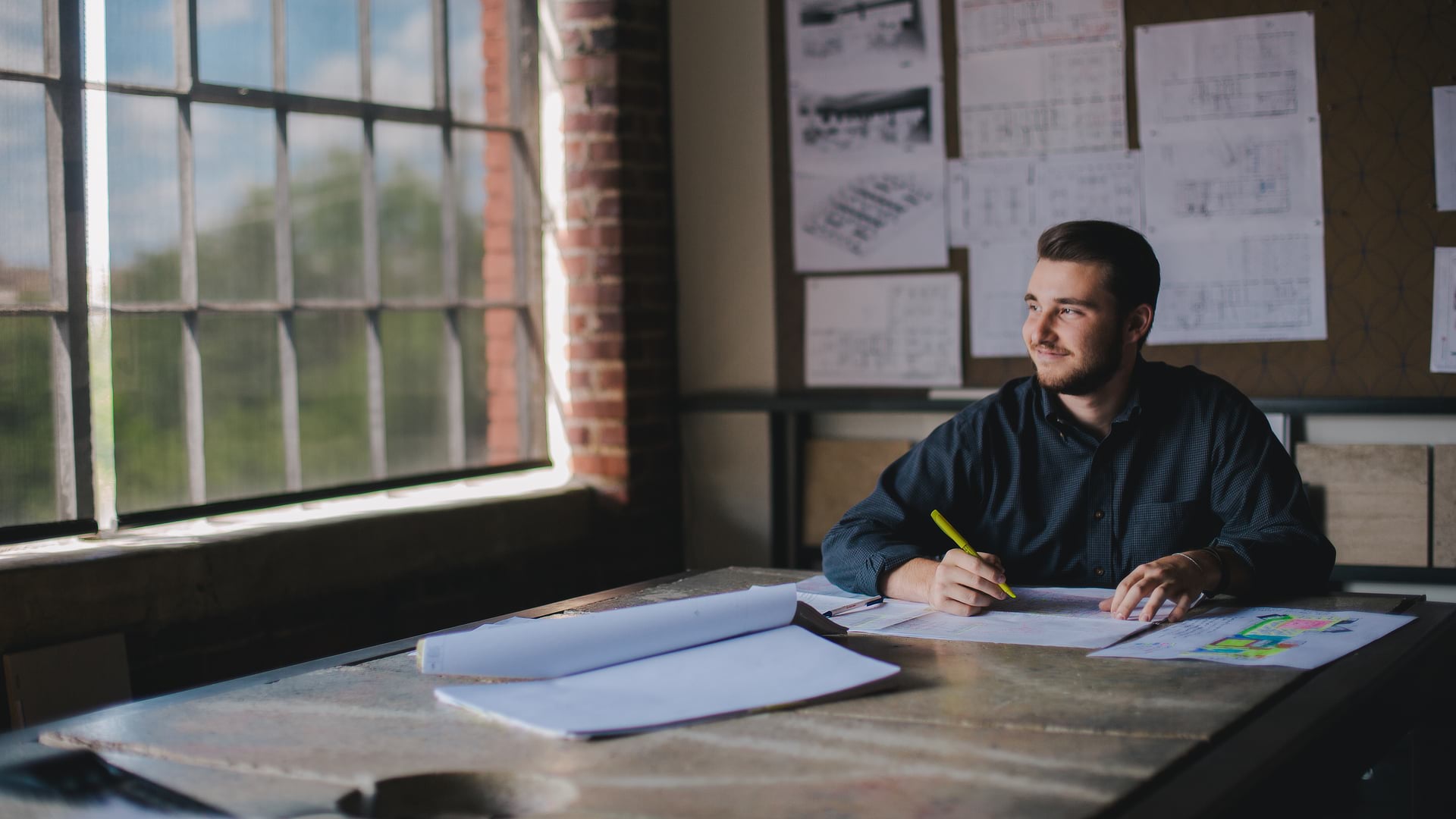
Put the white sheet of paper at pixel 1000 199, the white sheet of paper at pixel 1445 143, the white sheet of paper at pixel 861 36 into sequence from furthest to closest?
the white sheet of paper at pixel 861 36, the white sheet of paper at pixel 1000 199, the white sheet of paper at pixel 1445 143

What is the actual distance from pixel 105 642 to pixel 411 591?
0.83 m

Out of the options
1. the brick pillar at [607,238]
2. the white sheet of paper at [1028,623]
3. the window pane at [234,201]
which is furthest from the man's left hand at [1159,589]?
the brick pillar at [607,238]

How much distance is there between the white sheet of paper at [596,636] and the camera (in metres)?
1.45

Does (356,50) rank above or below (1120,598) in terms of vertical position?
above

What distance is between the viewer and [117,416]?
2801mm

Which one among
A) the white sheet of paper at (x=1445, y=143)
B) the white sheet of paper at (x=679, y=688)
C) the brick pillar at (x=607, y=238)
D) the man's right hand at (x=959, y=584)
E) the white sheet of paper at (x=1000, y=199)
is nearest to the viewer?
the white sheet of paper at (x=679, y=688)

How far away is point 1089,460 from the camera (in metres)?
2.27

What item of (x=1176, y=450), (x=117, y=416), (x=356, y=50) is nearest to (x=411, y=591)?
(x=117, y=416)

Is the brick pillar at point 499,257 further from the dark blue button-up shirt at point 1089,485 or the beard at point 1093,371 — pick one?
the beard at point 1093,371

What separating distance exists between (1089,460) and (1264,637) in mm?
664

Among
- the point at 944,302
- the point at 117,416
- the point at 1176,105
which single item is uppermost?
the point at 1176,105

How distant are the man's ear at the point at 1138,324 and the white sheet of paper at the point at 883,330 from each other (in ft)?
4.38

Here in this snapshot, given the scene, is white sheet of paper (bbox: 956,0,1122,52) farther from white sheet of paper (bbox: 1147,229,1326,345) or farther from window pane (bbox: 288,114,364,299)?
window pane (bbox: 288,114,364,299)

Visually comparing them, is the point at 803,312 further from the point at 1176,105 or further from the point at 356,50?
the point at 356,50
